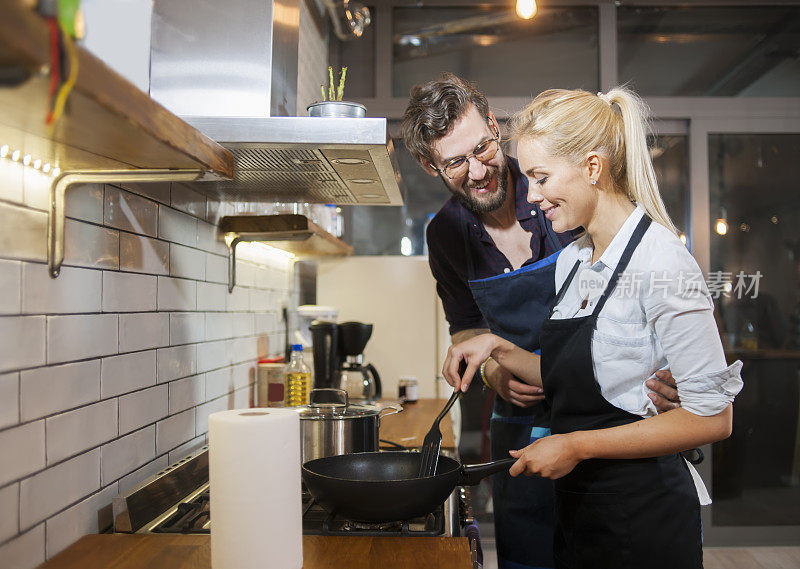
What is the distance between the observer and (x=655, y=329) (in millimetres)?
1212

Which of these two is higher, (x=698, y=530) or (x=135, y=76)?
(x=135, y=76)

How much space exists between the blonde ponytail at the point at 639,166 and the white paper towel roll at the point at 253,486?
880 mm

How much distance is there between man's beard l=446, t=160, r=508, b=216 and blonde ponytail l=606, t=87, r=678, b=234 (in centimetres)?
58

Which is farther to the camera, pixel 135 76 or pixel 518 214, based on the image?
pixel 518 214

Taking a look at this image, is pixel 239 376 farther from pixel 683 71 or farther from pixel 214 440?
pixel 683 71

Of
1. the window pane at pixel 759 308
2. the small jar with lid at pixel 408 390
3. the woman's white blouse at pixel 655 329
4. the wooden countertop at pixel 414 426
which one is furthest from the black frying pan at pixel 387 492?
the window pane at pixel 759 308

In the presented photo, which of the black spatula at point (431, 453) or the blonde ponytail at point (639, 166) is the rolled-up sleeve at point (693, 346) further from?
the black spatula at point (431, 453)

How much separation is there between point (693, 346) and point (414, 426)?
1328mm

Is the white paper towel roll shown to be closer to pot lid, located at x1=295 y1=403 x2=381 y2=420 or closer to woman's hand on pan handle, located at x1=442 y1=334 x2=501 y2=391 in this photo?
pot lid, located at x1=295 y1=403 x2=381 y2=420

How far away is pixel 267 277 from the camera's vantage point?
2520mm

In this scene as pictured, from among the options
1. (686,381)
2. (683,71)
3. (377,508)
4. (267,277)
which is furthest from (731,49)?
(377,508)

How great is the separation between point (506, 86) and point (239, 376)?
2.57 meters

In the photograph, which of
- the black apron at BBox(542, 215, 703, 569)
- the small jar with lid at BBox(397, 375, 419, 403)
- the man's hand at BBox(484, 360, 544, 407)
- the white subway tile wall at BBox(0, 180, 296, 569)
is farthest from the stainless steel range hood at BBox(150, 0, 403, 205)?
the small jar with lid at BBox(397, 375, 419, 403)

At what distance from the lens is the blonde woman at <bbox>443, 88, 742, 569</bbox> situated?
1172 millimetres
